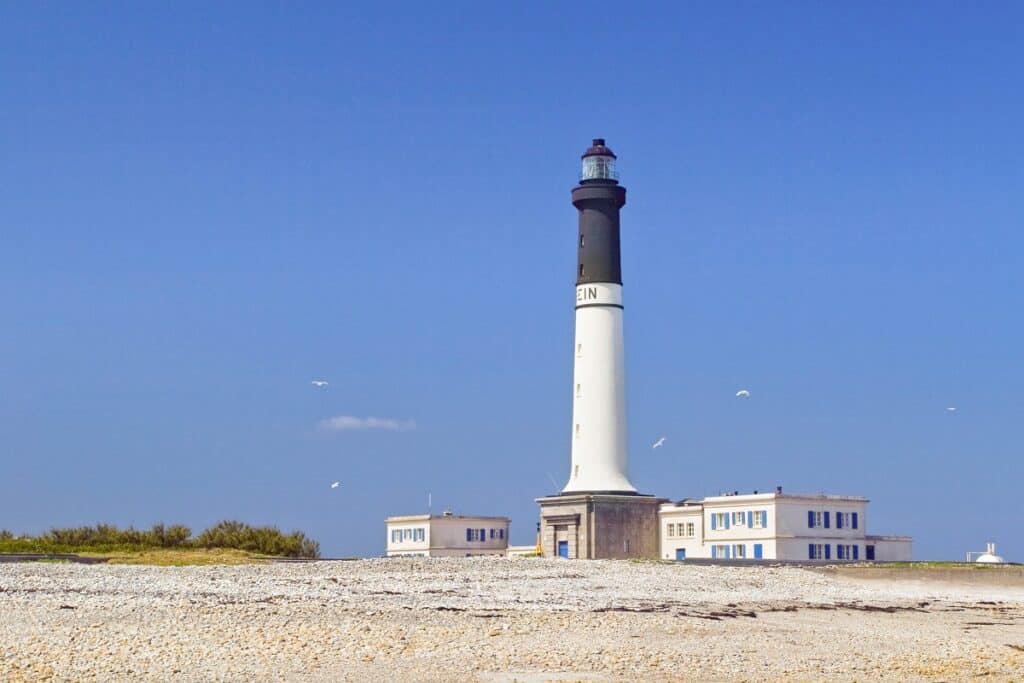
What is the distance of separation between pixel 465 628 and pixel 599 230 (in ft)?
88.1

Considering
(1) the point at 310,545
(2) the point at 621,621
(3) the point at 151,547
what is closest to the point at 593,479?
(1) the point at 310,545

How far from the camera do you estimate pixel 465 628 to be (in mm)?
21656

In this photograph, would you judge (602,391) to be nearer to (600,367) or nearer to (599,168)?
(600,367)

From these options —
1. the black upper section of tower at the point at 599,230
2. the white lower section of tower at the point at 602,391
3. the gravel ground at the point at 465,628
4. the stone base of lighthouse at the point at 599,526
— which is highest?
the black upper section of tower at the point at 599,230

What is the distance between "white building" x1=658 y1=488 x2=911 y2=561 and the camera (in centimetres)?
4934

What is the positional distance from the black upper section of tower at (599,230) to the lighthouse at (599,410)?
32 millimetres

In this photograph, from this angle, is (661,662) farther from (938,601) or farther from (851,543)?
(851,543)

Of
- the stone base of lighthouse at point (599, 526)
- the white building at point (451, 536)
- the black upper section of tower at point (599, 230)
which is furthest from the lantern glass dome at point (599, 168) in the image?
the white building at point (451, 536)

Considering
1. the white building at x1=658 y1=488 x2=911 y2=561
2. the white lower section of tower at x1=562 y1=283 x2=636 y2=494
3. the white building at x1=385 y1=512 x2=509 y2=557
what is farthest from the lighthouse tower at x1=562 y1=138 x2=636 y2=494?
the white building at x1=385 y1=512 x2=509 y2=557

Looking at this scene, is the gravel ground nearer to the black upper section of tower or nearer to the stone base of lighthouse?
the stone base of lighthouse

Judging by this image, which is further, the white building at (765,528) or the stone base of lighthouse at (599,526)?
the white building at (765,528)

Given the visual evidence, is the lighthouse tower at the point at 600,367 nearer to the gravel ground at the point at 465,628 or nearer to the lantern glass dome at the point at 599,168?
the lantern glass dome at the point at 599,168

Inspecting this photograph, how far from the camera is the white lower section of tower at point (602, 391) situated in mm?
46625

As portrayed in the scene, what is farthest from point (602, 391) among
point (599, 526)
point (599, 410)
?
point (599, 526)
